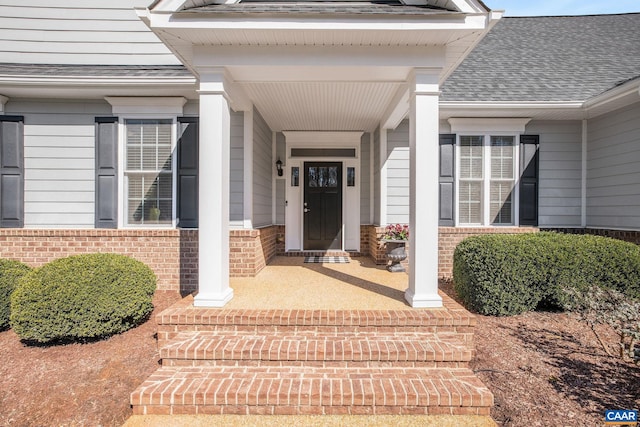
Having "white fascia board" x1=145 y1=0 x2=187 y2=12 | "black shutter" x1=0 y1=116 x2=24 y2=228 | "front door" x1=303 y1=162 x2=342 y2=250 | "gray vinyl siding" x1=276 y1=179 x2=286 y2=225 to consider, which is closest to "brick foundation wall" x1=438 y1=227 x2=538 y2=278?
"front door" x1=303 y1=162 x2=342 y2=250

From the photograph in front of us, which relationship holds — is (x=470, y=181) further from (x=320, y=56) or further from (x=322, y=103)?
(x=320, y=56)

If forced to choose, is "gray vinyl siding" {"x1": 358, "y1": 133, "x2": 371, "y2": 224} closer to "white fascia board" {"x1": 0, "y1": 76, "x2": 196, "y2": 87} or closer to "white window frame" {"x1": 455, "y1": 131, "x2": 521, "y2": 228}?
"white window frame" {"x1": 455, "y1": 131, "x2": 521, "y2": 228}

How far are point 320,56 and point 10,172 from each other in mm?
5316

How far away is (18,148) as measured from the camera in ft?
17.6

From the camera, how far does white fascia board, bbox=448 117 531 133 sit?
6094 millimetres

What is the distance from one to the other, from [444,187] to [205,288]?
457 centimetres

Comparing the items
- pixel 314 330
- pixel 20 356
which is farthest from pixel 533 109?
pixel 20 356

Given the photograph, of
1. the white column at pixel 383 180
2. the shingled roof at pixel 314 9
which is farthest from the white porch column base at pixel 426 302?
the white column at pixel 383 180

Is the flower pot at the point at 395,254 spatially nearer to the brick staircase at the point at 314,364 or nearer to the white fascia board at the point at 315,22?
the brick staircase at the point at 314,364

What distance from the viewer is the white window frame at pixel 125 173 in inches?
212

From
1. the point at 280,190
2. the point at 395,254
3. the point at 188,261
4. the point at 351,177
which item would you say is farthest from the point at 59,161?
the point at 395,254

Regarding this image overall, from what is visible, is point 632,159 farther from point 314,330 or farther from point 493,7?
point 314,330

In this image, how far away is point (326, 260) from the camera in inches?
258

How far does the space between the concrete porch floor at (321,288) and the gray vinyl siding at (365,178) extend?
145 centimetres
